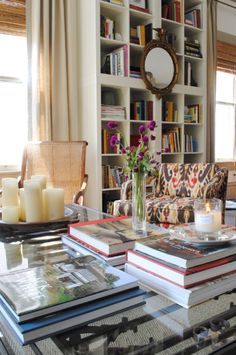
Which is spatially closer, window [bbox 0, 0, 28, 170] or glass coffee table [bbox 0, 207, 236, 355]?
glass coffee table [bbox 0, 207, 236, 355]

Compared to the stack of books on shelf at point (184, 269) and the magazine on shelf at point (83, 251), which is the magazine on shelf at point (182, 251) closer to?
the stack of books on shelf at point (184, 269)

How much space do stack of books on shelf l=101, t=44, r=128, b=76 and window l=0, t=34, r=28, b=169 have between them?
793 millimetres

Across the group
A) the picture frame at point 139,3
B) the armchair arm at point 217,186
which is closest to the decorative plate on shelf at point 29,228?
the armchair arm at point 217,186

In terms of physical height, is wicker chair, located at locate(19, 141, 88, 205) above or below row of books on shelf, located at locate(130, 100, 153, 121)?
below

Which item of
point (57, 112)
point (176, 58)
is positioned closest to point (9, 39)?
point (57, 112)

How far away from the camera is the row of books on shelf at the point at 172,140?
371cm

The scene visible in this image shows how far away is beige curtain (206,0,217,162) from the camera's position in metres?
4.08

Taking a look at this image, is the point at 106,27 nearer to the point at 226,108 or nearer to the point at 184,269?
the point at 226,108

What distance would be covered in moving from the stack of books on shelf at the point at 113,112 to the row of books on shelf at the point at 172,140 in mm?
645

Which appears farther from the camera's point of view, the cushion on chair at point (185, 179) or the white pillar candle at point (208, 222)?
the cushion on chair at point (185, 179)

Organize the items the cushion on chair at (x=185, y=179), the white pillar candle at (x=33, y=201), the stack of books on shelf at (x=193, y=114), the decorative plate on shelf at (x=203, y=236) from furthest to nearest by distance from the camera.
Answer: the stack of books on shelf at (x=193, y=114) → the cushion on chair at (x=185, y=179) → the white pillar candle at (x=33, y=201) → the decorative plate on shelf at (x=203, y=236)

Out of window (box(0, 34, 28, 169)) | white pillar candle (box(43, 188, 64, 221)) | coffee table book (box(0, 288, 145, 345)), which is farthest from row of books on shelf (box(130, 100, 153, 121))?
coffee table book (box(0, 288, 145, 345))

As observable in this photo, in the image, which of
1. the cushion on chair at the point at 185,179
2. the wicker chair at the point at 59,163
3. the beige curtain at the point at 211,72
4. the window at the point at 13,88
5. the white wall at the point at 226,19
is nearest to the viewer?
the cushion on chair at the point at 185,179

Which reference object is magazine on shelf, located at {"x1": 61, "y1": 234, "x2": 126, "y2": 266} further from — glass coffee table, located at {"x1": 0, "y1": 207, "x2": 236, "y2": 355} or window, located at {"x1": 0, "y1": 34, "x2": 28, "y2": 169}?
window, located at {"x1": 0, "y1": 34, "x2": 28, "y2": 169}
